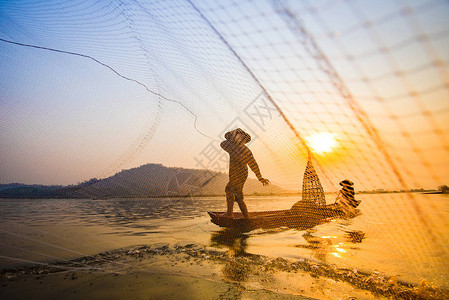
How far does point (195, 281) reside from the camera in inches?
99.5

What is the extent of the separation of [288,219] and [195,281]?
14.5ft

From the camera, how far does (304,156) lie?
24.9ft

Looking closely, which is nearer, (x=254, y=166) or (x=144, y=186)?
(x=254, y=166)

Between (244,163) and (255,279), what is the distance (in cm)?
363

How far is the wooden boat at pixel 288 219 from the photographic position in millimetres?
5656

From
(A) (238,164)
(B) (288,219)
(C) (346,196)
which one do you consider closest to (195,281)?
(A) (238,164)

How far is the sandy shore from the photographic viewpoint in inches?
85.9

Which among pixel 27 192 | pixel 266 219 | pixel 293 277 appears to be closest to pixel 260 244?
pixel 266 219

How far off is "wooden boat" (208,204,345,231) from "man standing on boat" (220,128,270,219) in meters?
0.35

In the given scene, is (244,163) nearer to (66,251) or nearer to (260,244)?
(260,244)

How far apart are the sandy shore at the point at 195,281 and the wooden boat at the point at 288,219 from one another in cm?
224

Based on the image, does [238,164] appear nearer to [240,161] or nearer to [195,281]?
[240,161]

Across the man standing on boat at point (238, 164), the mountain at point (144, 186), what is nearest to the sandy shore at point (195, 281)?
the man standing on boat at point (238, 164)

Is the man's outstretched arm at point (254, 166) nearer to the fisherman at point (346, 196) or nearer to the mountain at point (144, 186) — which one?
the fisherman at point (346, 196)
